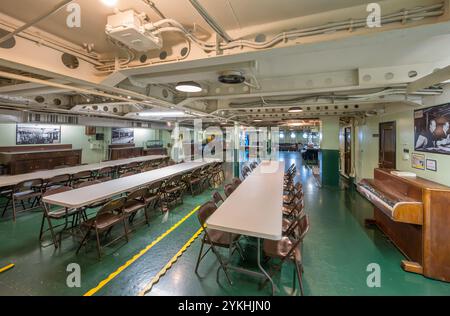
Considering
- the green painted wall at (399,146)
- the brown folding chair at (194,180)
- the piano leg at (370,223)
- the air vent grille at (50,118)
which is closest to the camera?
the green painted wall at (399,146)

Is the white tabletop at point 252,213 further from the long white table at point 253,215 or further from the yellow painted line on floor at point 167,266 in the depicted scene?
the yellow painted line on floor at point 167,266

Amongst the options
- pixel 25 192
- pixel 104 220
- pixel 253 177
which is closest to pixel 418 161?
pixel 253 177

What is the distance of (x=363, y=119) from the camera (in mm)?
6363

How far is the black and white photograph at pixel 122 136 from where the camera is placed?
10781 millimetres

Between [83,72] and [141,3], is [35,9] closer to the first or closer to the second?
[83,72]

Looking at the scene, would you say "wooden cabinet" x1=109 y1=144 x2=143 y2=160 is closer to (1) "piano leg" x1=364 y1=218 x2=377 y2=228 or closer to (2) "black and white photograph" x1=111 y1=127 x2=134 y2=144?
(2) "black and white photograph" x1=111 y1=127 x2=134 y2=144

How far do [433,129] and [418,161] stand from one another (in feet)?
2.20

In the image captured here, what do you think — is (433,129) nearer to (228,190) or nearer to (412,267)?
(412,267)

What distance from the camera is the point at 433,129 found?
10.8 ft

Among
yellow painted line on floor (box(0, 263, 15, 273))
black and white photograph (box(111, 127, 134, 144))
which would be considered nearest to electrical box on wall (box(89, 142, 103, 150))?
black and white photograph (box(111, 127, 134, 144))

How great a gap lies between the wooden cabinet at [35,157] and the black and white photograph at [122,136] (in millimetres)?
2058

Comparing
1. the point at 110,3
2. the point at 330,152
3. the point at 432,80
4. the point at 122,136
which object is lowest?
the point at 330,152

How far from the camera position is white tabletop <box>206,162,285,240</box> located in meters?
2.01

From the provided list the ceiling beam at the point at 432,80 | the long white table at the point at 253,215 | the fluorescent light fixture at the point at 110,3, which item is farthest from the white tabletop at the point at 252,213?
the ceiling beam at the point at 432,80
